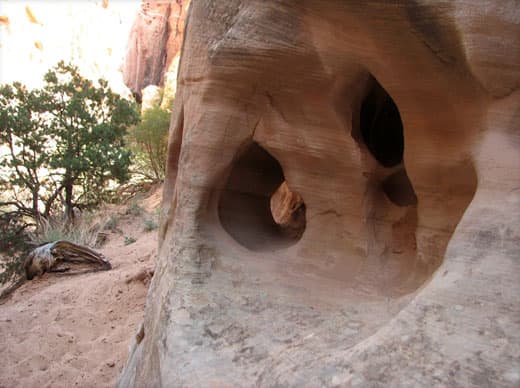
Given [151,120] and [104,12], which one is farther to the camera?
[104,12]

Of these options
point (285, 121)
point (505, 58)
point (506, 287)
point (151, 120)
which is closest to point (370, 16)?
point (505, 58)

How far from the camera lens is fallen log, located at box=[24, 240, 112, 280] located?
20.1 ft

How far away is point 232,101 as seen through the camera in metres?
2.30

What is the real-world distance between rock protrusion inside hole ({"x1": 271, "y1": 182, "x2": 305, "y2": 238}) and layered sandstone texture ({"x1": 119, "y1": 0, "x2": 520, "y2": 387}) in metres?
0.79

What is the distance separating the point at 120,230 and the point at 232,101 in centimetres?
804

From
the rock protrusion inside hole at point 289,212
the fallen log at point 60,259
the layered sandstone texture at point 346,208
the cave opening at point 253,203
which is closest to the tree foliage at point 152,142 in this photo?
the fallen log at point 60,259

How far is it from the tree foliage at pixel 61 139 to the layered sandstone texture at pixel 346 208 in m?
6.81

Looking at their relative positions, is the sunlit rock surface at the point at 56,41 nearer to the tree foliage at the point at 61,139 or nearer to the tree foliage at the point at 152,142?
the tree foliage at the point at 152,142

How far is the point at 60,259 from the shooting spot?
20.6ft

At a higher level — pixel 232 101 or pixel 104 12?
pixel 104 12

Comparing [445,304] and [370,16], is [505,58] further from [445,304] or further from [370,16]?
[445,304]

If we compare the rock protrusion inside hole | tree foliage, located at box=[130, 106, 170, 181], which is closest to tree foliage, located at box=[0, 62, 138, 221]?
tree foliage, located at box=[130, 106, 170, 181]

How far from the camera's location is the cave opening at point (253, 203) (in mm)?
2727

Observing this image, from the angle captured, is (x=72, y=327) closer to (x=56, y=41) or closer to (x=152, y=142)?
(x=152, y=142)
